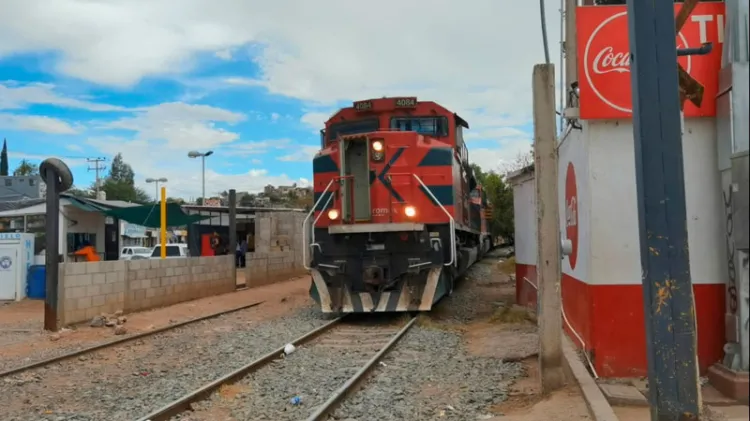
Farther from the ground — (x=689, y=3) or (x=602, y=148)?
(x=689, y=3)

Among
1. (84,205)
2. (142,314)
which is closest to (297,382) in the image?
(142,314)

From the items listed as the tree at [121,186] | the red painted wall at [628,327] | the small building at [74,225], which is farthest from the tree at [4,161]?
the red painted wall at [628,327]

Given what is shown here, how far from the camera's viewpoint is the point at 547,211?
5449mm

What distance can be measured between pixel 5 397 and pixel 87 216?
14.7 m

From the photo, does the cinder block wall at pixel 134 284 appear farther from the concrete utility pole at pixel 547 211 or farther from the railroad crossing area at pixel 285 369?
the concrete utility pole at pixel 547 211

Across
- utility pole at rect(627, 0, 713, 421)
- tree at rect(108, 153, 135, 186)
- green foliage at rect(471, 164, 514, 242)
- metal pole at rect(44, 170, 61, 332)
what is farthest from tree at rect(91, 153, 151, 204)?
utility pole at rect(627, 0, 713, 421)

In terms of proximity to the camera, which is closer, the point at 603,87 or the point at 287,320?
the point at 603,87

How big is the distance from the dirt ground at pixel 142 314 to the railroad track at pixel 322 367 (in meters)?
3.34

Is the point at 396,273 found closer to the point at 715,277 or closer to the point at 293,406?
the point at 293,406

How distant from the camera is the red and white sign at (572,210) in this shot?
6458mm

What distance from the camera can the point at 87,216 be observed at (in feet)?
65.3

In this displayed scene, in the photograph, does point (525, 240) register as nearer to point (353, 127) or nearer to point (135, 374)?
point (353, 127)

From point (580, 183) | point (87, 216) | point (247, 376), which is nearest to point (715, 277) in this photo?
point (580, 183)

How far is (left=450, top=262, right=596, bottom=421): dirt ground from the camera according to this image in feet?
16.6
